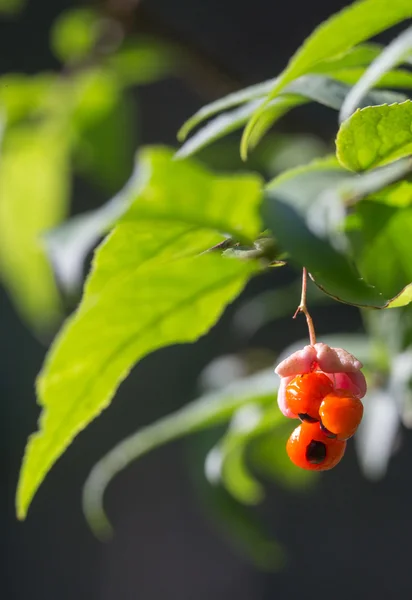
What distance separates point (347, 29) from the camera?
1.11 ft

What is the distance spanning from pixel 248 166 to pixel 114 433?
3.25 feet

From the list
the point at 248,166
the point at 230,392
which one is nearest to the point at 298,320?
the point at 248,166

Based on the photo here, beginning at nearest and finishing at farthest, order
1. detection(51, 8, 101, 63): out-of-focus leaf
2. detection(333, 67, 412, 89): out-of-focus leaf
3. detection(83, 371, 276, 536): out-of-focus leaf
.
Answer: detection(333, 67, 412, 89): out-of-focus leaf
detection(83, 371, 276, 536): out-of-focus leaf
detection(51, 8, 101, 63): out-of-focus leaf

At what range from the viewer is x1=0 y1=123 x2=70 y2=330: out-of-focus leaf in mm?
822

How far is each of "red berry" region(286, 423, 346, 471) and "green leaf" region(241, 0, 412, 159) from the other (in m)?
0.12

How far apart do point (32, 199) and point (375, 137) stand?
561mm

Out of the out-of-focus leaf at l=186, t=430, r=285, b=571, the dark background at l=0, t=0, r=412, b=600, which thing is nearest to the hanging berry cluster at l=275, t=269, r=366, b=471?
the out-of-focus leaf at l=186, t=430, r=285, b=571

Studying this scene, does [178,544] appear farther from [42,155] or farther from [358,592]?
[42,155]

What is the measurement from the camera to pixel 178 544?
1899 mm

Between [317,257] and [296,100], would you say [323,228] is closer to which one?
[317,257]

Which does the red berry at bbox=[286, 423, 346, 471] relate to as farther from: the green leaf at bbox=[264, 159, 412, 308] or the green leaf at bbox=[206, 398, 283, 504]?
the green leaf at bbox=[206, 398, 283, 504]

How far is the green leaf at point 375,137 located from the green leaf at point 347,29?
1.4 inches

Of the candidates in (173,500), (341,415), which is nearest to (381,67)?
(341,415)

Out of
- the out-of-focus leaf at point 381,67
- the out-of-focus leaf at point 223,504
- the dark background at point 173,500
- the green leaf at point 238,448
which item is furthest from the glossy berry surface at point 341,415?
the dark background at point 173,500
